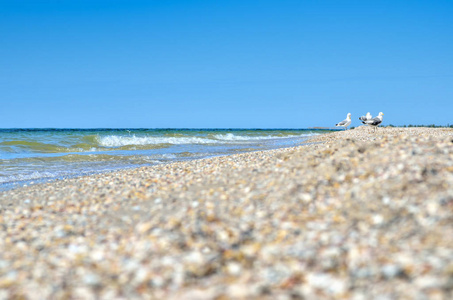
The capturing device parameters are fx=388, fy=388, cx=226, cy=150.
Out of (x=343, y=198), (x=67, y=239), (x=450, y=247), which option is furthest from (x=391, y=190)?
(x=67, y=239)

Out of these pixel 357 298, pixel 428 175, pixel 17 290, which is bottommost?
pixel 17 290

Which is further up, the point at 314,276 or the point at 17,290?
the point at 314,276

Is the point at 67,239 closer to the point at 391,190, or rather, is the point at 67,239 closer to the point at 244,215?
the point at 244,215

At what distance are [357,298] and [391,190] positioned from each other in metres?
2.59

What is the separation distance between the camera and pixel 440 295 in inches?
121

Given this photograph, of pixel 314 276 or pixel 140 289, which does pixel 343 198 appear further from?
pixel 140 289

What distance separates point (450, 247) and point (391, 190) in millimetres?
1748

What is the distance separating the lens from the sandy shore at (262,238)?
3619 mm

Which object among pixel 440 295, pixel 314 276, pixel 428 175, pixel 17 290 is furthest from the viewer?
pixel 428 175

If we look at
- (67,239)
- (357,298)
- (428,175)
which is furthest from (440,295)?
(67,239)

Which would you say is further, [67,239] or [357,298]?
[67,239]

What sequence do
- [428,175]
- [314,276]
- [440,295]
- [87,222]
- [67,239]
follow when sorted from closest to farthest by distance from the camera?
[440,295], [314,276], [67,239], [428,175], [87,222]

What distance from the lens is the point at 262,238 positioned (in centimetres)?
466

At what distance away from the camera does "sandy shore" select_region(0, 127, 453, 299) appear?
3619 millimetres
